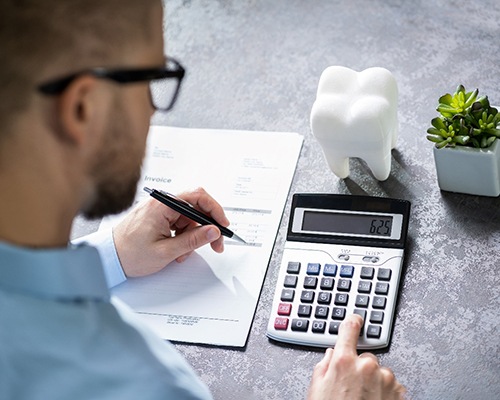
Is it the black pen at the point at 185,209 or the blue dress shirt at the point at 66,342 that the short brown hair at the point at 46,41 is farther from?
the black pen at the point at 185,209

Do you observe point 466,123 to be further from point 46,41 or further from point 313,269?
point 46,41

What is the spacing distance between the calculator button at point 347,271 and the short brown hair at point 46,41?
0.50m

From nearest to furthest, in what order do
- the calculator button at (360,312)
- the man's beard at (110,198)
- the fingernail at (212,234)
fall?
the man's beard at (110,198)
the calculator button at (360,312)
the fingernail at (212,234)

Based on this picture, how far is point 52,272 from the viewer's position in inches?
37.8

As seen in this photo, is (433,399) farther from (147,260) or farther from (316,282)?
(147,260)

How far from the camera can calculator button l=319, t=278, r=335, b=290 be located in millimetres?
1267

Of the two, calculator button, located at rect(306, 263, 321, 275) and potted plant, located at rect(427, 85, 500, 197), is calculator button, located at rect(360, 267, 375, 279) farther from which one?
potted plant, located at rect(427, 85, 500, 197)

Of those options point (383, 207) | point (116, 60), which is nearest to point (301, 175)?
point (383, 207)

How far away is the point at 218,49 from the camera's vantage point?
176cm

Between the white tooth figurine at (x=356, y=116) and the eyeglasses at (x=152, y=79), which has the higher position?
the eyeglasses at (x=152, y=79)

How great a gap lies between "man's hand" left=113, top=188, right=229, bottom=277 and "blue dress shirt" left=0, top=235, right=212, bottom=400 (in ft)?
1.13

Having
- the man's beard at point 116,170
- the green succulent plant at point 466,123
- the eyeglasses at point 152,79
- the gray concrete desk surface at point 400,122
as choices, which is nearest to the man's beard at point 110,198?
the man's beard at point 116,170

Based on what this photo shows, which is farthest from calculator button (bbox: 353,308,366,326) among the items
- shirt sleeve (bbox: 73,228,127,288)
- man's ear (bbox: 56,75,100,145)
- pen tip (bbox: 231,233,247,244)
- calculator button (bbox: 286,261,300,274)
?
man's ear (bbox: 56,75,100,145)

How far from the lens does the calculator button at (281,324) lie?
4.08 feet
